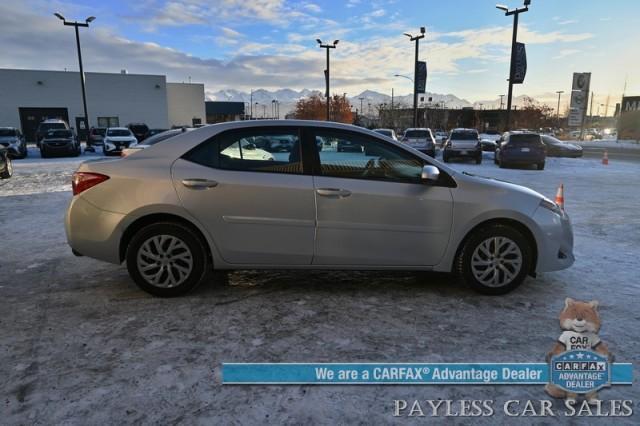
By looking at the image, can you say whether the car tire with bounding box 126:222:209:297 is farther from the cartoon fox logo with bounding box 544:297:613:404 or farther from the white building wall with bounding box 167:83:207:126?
the white building wall with bounding box 167:83:207:126

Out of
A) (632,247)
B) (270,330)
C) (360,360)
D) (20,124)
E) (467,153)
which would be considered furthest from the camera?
(20,124)

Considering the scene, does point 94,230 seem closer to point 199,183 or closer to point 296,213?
point 199,183

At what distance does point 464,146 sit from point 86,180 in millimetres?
18719

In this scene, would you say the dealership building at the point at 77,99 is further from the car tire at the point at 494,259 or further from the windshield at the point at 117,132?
the car tire at the point at 494,259

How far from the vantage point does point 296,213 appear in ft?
13.5

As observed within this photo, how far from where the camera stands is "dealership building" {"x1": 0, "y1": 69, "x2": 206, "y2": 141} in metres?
43.3

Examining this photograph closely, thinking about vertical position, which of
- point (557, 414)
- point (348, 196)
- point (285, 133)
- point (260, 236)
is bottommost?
point (557, 414)

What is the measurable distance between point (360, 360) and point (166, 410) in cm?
130

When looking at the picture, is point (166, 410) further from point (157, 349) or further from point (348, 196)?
point (348, 196)

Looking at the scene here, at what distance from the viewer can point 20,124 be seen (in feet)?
144

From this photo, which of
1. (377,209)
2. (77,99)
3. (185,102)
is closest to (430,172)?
(377,209)

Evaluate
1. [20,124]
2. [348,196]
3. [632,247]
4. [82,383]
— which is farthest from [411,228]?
[20,124]

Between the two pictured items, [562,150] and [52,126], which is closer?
[562,150]

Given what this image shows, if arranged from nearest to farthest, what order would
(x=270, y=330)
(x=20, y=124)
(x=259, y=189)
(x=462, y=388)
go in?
(x=462, y=388) < (x=270, y=330) < (x=259, y=189) < (x=20, y=124)
